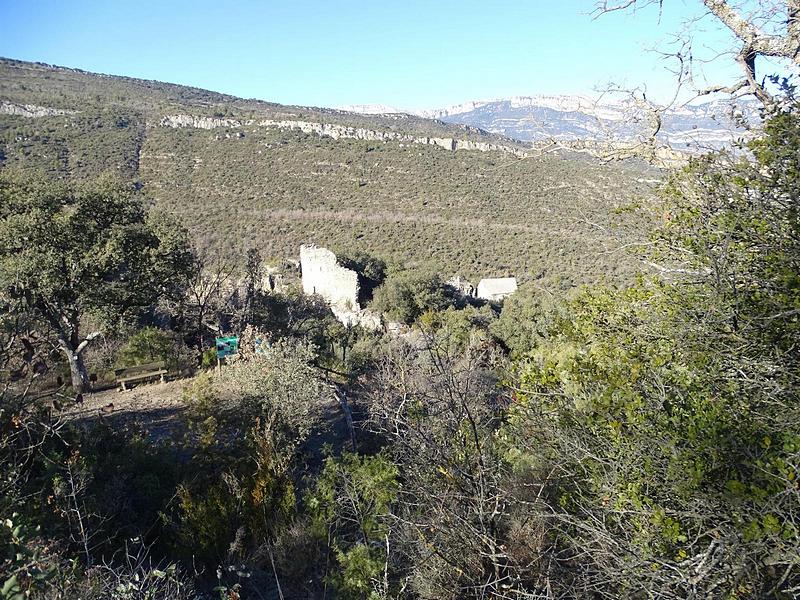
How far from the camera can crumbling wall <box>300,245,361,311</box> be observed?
2317 centimetres

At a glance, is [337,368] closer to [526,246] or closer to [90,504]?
[90,504]

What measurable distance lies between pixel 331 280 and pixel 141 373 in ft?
42.8

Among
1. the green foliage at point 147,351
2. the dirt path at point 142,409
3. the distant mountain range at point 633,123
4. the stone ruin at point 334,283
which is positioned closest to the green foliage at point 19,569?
the distant mountain range at point 633,123

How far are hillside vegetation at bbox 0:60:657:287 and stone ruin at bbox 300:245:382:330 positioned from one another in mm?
4412

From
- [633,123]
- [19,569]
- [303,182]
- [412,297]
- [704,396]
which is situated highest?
[633,123]

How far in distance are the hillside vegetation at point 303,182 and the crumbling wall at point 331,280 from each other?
4.41m

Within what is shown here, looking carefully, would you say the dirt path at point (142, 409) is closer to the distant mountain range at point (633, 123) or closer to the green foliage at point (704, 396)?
the green foliage at point (704, 396)

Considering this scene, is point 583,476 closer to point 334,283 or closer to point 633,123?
point 633,123

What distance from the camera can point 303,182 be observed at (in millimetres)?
37750

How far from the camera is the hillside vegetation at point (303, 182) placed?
95.2 ft

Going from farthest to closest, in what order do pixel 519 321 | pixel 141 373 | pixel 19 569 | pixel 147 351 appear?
pixel 519 321 < pixel 147 351 < pixel 141 373 < pixel 19 569

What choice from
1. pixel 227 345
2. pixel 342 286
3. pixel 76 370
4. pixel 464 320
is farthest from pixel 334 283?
pixel 76 370

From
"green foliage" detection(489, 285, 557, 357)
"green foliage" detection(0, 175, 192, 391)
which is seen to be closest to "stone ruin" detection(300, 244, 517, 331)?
"green foliage" detection(489, 285, 557, 357)

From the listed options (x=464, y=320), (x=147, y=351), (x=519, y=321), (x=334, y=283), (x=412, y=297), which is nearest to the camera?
(x=147, y=351)
